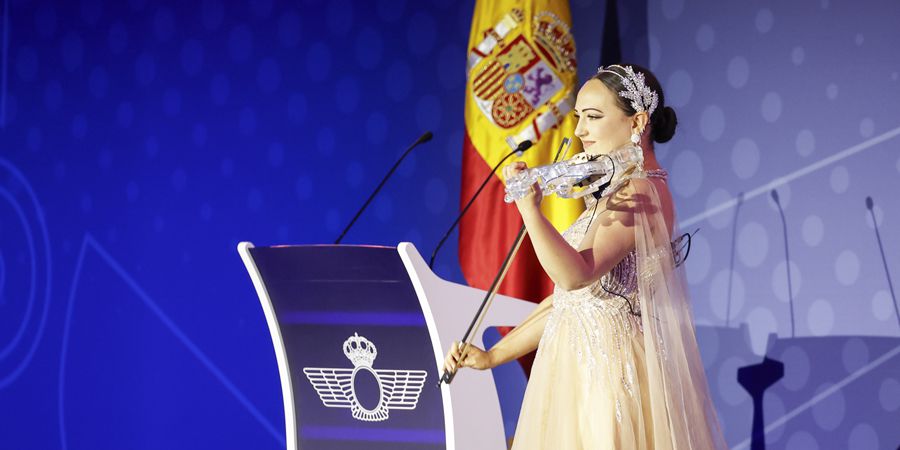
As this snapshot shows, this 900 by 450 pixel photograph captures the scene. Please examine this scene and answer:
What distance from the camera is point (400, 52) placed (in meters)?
4.03

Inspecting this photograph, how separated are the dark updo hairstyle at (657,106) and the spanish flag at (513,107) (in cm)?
140

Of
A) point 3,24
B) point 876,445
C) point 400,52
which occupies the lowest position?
point 876,445

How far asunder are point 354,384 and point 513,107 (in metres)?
1.57

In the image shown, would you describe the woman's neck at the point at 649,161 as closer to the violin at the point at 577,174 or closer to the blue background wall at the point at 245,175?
the violin at the point at 577,174

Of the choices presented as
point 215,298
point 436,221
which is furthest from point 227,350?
point 436,221

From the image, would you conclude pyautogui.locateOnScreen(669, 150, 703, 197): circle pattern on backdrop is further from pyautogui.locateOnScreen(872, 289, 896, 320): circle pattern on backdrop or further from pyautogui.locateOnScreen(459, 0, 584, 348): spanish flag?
pyautogui.locateOnScreen(872, 289, 896, 320): circle pattern on backdrop

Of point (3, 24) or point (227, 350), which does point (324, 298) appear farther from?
point (3, 24)

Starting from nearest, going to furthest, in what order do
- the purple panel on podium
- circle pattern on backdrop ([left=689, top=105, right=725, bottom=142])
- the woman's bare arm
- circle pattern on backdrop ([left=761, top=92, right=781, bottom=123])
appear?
the woman's bare arm → the purple panel on podium → circle pattern on backdrop ([left=761, top=92, right=781, bottom=123]) → circle pattern on backdrop ([left=689, top=105, right=725, bottom=142])

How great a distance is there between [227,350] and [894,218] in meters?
2.65

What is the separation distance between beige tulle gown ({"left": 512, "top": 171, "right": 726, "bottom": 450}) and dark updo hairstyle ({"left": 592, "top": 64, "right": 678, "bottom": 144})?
12 cm

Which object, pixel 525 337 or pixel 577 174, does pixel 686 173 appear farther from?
pixel 577 174

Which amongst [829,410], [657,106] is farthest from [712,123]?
[657,106]

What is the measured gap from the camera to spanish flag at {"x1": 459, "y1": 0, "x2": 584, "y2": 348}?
3.43m

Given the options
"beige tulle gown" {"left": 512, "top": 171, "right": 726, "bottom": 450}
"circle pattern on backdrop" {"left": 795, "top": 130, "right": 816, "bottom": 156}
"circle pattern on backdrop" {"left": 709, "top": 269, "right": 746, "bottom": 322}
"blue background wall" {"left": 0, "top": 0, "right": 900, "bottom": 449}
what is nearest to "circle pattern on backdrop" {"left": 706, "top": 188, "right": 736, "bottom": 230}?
"blue background wall" {"left": 0, "top": 0, "right": 900, "bottom": 449}
